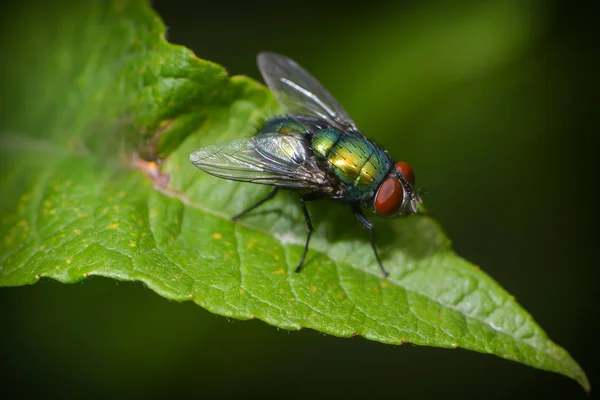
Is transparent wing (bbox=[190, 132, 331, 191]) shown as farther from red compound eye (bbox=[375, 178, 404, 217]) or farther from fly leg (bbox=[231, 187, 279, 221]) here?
red compound eye (bbox=[375, 178, 404, 217])

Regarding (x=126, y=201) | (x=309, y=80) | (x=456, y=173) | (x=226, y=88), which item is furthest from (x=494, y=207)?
(x=126, y=201)

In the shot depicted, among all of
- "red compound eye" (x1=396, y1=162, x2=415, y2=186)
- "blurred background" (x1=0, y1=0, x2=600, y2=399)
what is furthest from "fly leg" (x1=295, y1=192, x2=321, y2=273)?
"blurred background" (x1=0, y1=0, x2=600, y2=399)

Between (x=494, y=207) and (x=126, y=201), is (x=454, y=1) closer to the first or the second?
(x=494, y=207)

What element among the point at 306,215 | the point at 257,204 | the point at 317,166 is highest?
the point at 317,166

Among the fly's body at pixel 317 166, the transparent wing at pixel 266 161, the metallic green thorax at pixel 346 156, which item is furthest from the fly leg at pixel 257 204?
the metallic green thorax at pixel 346 156

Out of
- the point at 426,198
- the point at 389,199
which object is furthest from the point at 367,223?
the point at 426,198

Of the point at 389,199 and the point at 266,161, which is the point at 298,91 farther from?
the point at 389,199
